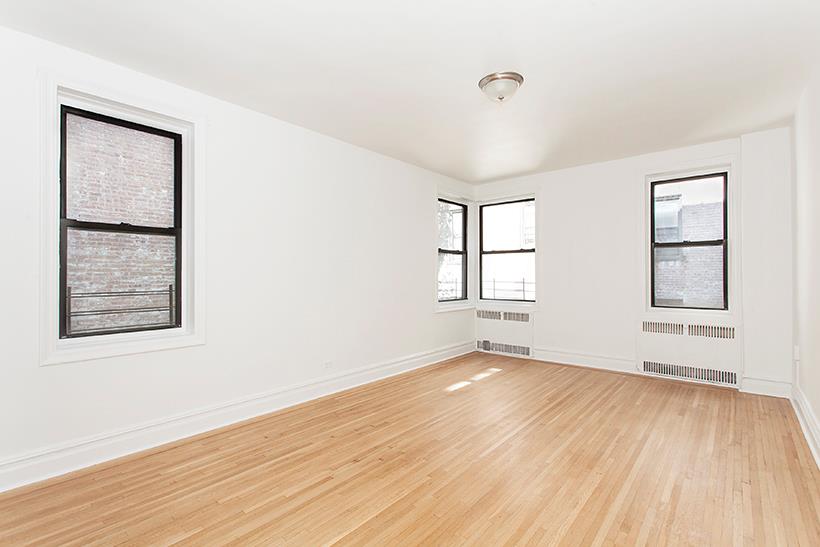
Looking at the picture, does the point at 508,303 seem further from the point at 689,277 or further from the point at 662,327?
the point at 689,277

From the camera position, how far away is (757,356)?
4270 millimetres

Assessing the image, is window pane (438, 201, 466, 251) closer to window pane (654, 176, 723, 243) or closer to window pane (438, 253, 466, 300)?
window pane (438, 253, 466, 300)

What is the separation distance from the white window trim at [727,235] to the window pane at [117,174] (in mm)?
5159

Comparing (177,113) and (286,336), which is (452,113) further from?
(286,336)

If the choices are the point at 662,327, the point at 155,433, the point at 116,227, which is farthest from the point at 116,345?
the point at 662,327

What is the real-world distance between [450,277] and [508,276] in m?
0.93

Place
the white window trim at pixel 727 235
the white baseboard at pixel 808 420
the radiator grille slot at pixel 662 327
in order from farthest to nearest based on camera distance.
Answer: the radiator grille slot at pixel 662 327 → the white window trim at pixel 727 235 → the white baseboard at pixel 808 420

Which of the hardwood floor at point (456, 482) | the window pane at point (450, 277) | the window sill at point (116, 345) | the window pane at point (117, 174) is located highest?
the window pane at point (117, 174)

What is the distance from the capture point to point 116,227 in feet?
9.68

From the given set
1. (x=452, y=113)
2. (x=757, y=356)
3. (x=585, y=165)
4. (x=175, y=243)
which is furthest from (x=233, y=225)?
(x=757, y=356)

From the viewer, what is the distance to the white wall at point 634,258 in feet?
Result: 13.7

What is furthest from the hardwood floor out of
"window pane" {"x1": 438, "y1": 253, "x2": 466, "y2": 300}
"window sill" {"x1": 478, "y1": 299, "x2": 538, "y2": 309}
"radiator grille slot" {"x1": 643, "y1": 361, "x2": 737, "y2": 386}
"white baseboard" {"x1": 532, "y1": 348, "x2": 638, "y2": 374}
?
"window pane" {"x1": 438, "y1": 253, "x2": 466, "y2": 300}

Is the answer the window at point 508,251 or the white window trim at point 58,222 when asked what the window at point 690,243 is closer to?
the window at point 508,251

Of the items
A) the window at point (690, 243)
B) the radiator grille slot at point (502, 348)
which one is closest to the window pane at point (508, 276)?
the radiator grille slot at point (502, 348)
